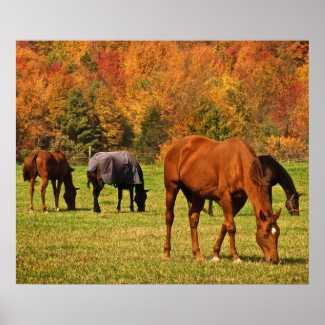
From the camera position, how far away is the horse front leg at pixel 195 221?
78.4 ft

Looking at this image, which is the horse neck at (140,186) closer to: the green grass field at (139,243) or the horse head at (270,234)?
the green grass field at (139,243)

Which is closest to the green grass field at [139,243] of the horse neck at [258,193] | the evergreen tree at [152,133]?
the evergreen tree at [152,133]

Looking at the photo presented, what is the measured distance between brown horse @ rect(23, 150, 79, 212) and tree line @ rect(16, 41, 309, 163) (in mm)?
137

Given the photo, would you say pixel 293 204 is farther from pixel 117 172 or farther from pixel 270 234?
pixel 117 172

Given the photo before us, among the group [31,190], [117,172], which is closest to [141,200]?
[117,172]

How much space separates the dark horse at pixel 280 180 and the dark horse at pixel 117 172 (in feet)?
2.90

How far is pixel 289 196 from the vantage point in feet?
78.3

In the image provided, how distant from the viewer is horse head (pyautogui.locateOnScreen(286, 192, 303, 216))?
23719mm

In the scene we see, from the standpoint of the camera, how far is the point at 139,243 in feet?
78.8

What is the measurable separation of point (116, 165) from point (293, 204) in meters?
2.22

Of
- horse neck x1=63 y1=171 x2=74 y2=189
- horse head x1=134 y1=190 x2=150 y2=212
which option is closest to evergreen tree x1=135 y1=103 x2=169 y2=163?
horse head x1=134 y1=190 x2=150 y2=212
